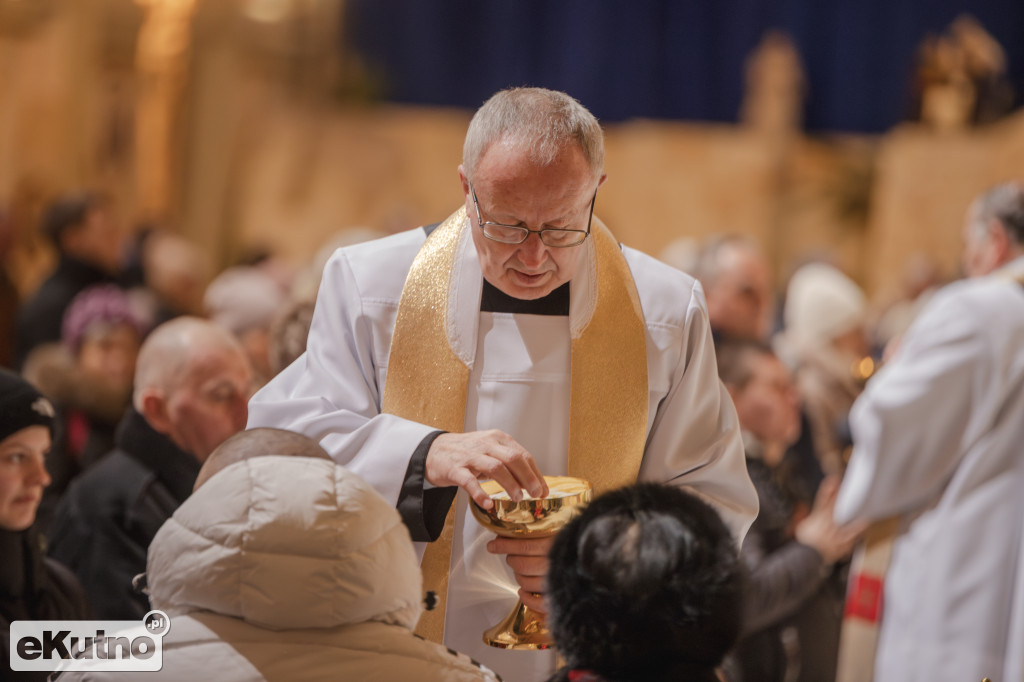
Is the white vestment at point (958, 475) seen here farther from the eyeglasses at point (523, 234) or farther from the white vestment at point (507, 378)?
the eyeglasses at point (523, 234)

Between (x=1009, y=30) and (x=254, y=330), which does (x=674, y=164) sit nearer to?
(x=1009, y=30)

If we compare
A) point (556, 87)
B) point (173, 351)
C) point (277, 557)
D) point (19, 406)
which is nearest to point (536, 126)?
point (277, 557)

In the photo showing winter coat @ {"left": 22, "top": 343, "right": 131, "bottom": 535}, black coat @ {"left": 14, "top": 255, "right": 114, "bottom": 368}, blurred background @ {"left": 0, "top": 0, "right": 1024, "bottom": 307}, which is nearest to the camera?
winter coat @ {"left": 22, "top": 343, "right": 131, "bottom": 535}

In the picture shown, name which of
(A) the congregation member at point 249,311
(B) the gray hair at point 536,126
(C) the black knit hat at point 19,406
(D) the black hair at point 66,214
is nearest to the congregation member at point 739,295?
(A) the congregation member at point 249,311

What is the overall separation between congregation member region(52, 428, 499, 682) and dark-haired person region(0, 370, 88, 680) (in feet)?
2.52

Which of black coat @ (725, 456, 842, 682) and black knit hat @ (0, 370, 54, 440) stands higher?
black knit hat @ (0, 370, 54, 440)

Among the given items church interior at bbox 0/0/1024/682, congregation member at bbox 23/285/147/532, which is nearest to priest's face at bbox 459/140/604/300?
congregation member at bbox 23/285/147/532

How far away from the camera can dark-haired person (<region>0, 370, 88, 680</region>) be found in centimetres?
227

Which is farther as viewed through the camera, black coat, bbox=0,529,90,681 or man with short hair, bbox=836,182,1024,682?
man with short hair, bbox=836,182,1024,682

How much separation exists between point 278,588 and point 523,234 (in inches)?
32.6

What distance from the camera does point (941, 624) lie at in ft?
10.5

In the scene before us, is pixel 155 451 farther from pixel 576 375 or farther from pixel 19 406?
pixel 576 375

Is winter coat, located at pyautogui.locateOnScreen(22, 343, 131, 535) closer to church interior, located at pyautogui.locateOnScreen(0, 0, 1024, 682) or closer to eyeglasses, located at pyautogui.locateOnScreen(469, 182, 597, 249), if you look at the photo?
church interior, located at pyautogui.locateOnScreen(0, 0, 1024, 682)

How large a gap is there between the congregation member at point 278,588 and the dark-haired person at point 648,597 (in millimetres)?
270
